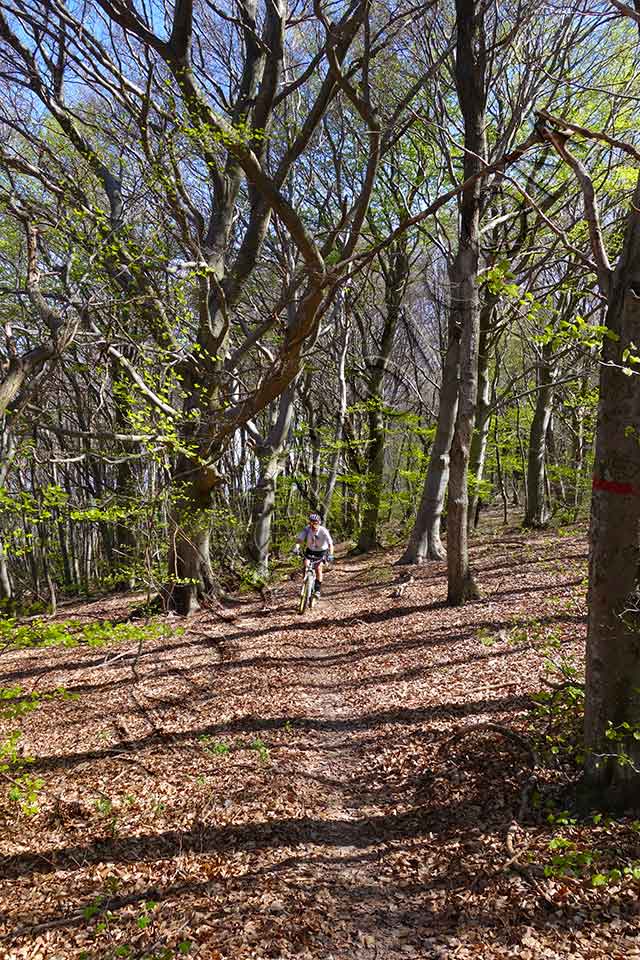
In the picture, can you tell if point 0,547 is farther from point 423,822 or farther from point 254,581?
point 254,581

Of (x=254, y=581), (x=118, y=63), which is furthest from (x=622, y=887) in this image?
(x=118, y=63)

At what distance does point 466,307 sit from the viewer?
9.29 metres

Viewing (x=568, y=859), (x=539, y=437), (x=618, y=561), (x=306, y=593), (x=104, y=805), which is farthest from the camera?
(x=539, y=437)

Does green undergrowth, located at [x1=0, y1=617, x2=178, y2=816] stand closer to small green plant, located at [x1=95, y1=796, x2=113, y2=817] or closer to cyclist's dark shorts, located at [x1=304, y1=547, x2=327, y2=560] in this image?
small green plant, located at [x1=95, y1=796, x2=113, y2=817]

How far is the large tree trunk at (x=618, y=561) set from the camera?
11.5 feet

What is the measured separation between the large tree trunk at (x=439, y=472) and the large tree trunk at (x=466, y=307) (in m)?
2.00

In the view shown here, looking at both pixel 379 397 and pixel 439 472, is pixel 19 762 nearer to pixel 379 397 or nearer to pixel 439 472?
pixel 439 472

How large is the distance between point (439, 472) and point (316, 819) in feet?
32.8

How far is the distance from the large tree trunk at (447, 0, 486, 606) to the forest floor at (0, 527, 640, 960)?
1420mm

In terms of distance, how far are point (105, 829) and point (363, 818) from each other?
2.10 metres

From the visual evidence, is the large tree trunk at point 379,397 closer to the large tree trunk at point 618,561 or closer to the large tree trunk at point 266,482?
the large tree trunk at point 266,482

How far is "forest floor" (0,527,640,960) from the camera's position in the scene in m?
3.26

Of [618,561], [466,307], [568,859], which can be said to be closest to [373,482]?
[466,307]

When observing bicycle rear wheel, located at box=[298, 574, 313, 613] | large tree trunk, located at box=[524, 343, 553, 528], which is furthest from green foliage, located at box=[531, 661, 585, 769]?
large tree trunk, located at box=[524, 343, 553, 528]
